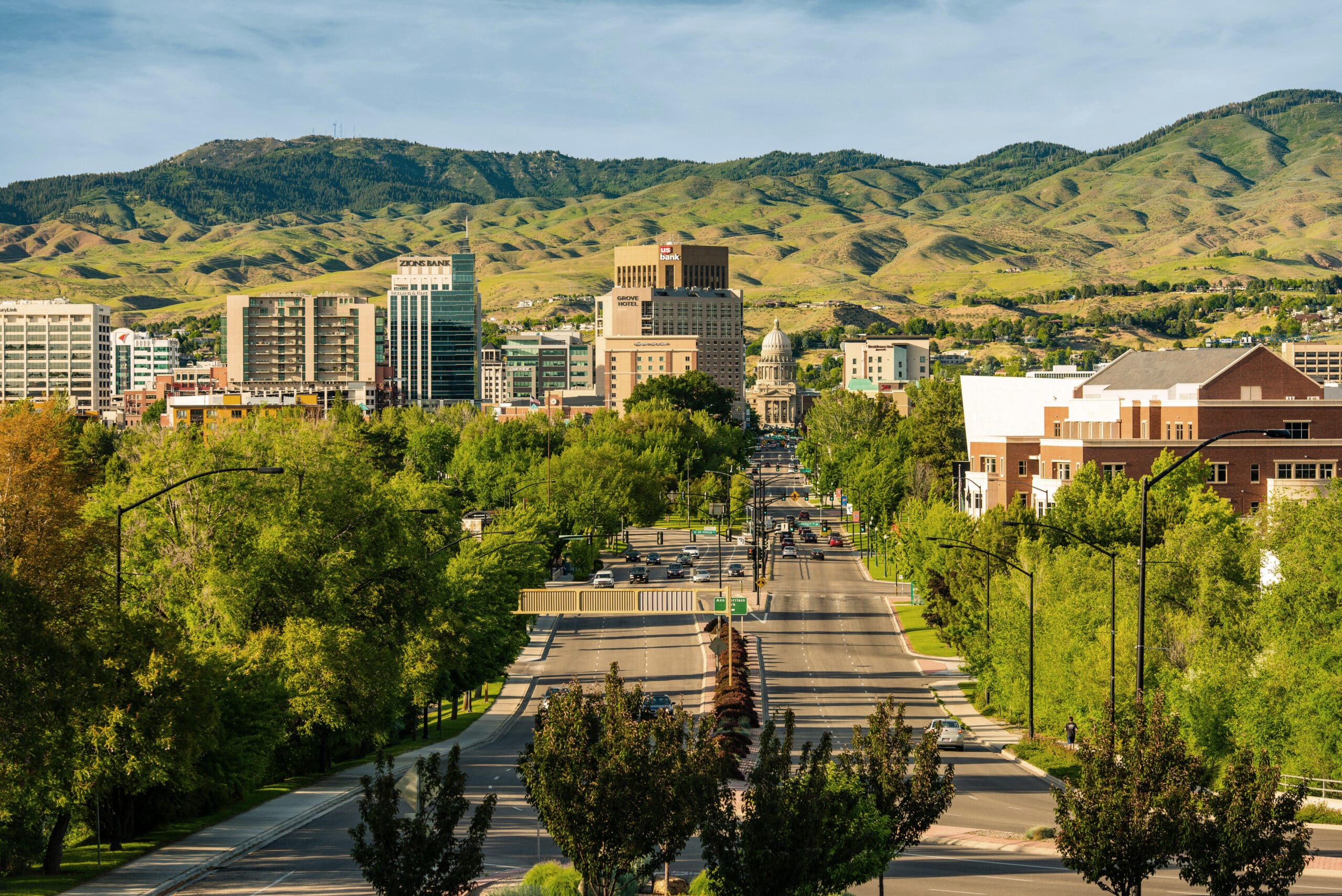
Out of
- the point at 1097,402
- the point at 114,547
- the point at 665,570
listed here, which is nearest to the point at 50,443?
the point at 665,570

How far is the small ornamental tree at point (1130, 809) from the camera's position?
1150 inches

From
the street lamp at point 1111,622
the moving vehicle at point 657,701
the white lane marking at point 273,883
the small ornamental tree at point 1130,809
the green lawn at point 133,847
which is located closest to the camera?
the small ornamental tree at point 1130,809

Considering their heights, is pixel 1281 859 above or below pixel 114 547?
below

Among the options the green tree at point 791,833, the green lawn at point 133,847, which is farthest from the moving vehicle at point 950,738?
the green tree at point 791,833

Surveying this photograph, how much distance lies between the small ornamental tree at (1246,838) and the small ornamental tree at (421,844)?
530 inches

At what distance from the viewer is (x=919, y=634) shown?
3848 inches

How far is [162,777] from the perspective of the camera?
129ft

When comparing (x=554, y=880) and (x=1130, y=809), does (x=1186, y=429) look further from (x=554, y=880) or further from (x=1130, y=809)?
(x=554, y=880)

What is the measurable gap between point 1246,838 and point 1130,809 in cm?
216

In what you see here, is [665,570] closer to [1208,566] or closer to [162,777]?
[1208,566]

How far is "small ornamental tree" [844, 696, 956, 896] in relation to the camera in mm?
33938

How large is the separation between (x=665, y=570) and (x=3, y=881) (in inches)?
3535

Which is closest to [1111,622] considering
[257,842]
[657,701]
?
[657,701]

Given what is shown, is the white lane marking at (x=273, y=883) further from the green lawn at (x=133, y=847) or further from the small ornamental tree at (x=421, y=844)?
the small ornamental tree at (x=421, y=844)
